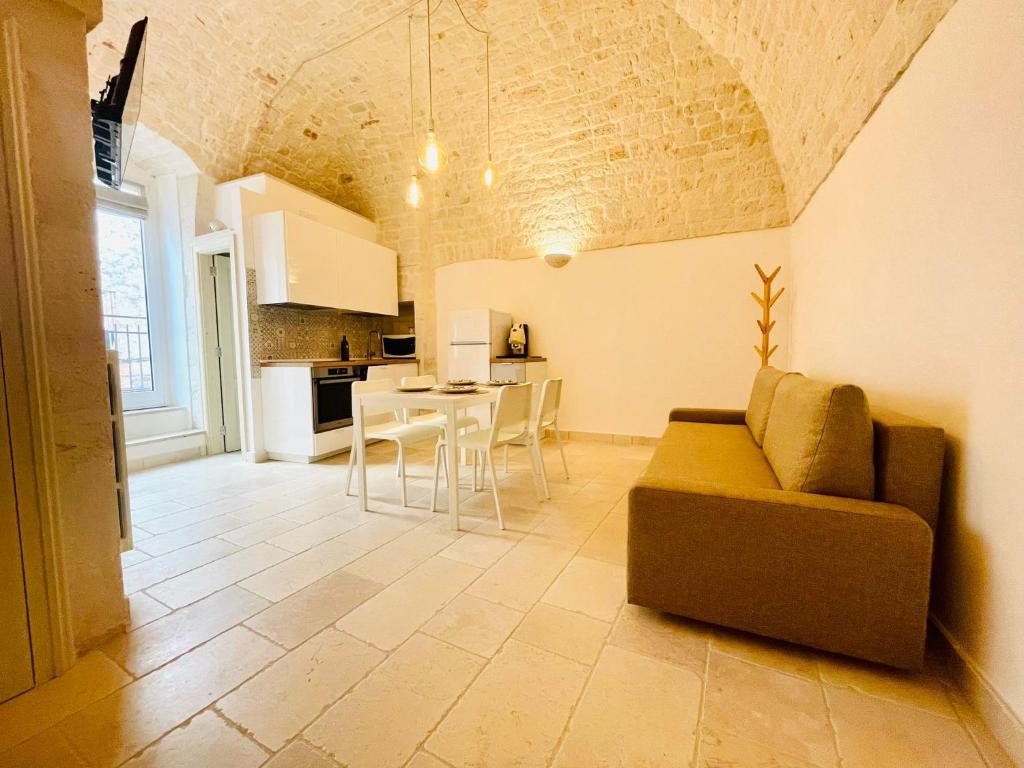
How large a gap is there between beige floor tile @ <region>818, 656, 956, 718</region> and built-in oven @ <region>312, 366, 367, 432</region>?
3.79 m

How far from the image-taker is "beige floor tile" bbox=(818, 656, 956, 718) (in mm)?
1133

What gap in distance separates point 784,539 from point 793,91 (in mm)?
3007

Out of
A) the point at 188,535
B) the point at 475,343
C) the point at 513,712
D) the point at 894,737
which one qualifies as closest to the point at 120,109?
the point at 188,535

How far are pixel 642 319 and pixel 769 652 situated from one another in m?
3.49

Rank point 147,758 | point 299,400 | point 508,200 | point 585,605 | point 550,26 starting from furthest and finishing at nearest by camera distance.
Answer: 1. point 508,200
2. point 299,400
3. point 550,26
4. point 585,605
5. point 147,758

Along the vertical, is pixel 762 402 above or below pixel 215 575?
above

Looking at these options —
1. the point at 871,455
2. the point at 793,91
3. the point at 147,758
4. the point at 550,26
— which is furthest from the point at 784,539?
the point at 550,26

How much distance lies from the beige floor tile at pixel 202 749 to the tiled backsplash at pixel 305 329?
347 cm

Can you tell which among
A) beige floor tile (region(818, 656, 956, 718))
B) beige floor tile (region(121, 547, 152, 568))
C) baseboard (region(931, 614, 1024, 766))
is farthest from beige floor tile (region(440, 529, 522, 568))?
baseboard (region(931, 614, 1024, 766))

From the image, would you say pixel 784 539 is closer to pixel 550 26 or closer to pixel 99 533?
pixel 99 533

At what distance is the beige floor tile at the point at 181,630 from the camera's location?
1.34m

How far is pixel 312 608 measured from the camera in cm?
160

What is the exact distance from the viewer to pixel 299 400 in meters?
3.82

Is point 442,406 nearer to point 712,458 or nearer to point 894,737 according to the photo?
point 712,458
